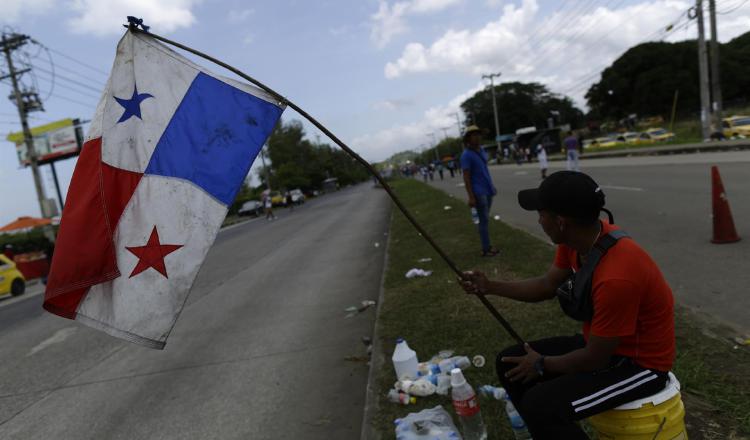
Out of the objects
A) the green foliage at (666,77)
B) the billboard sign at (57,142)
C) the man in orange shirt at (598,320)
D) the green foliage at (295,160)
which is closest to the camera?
the man in orange shirt at (598,320)

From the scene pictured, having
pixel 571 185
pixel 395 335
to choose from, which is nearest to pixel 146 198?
pixel 571 185

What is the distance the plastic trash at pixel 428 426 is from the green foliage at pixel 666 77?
72.9 m

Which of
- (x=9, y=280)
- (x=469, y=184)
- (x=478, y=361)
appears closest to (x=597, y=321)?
(x=478, y=361)

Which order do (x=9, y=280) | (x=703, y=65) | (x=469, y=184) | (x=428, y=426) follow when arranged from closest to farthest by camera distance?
(x=428, y=426)
(x=469, y=184)
(x=9, y=280)
(x=703, y=65)

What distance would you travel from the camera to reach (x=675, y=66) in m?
69.8

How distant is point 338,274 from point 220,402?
16.9 feet

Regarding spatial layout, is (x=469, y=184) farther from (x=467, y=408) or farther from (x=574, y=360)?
(x=574, y=360)

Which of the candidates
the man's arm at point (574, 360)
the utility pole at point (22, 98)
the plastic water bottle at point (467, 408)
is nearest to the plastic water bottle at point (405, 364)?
the plastic water bottle at point (467, 408)

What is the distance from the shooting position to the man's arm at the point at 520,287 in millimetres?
2762

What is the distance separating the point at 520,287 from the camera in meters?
2.88

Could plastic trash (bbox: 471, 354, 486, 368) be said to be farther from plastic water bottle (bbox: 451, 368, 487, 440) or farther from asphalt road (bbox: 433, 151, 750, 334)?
asphalt road (bbox: 433, 151, 750, 334)

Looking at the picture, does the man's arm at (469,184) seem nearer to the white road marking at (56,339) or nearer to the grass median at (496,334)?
the grass median at (496,334)

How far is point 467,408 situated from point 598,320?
121 cm

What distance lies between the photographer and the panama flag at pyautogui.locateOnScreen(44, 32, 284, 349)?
8.34 ft
